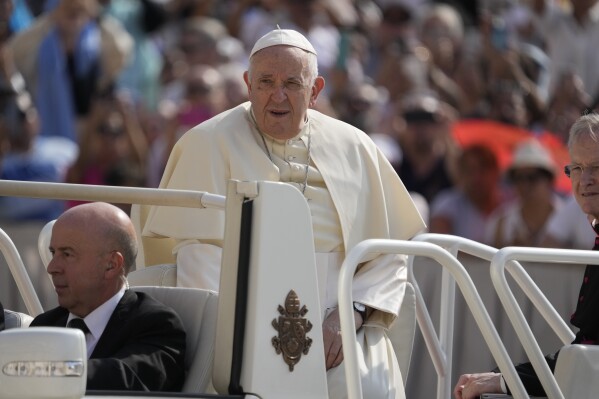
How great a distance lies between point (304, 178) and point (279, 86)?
1.40ft

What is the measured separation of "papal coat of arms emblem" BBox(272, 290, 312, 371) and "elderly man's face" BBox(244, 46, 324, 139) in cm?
170

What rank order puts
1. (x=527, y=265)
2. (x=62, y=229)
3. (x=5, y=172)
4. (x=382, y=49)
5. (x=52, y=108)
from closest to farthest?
(x=62, y=229)
(x=527, y=265)
(x=5, y=172)
(x=52, y=108)
(x=382, y=49)

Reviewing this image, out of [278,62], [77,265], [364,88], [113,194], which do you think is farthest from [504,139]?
[77,265]

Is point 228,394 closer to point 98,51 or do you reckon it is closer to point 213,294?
point 213,294

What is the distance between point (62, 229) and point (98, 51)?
23.7ft

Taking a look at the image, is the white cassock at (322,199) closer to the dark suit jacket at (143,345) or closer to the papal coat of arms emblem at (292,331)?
the dark suit jacket at (143,345)

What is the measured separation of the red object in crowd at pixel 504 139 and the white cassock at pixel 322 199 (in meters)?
4.70

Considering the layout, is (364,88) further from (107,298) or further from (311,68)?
(107,298)

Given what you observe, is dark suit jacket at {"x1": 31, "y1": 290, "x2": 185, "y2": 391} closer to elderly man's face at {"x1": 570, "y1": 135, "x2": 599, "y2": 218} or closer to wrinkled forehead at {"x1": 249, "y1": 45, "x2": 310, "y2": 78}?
wrinkled forehead at {"x1": 249, "y1": 45, "x2": 310, "y2": 78}

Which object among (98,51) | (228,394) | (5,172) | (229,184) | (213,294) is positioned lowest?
(228,394)

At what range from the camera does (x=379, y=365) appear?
5406 millimetres

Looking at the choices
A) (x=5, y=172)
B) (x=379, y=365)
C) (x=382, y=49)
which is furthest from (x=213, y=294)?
(x=382, y=49)

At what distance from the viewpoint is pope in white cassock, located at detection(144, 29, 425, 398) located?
5645 mm

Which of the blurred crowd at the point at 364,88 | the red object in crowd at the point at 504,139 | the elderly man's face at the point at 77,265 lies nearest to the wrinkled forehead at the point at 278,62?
the elderly man's face at the point at 77,265
